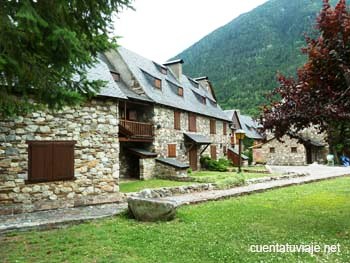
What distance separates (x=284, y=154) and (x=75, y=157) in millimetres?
29774

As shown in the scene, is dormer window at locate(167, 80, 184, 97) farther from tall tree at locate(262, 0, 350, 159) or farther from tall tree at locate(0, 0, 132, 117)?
tall tree at locate(0, 0, 132, 117)

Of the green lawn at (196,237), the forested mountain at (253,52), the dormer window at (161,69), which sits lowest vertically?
the green lawn at (196,237)

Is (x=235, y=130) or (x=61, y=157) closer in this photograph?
(x=61, y=157)

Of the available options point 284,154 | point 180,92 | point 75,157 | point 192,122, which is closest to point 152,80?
point 180,92

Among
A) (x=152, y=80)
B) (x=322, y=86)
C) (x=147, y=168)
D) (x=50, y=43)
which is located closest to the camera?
(x=50, y=43)

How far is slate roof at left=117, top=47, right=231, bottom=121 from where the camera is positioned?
795 inches

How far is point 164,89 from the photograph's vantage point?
74.7ft

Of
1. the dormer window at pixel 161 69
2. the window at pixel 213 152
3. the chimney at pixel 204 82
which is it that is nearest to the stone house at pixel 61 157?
the dormer window at pixel 161 69

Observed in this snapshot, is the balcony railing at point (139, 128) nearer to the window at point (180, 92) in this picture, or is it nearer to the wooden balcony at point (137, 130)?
the wooden balcony at point (137, 130)

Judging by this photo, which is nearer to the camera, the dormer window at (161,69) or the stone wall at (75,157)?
the stone wall at (75,157)

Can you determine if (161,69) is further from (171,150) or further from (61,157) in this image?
(61,157)

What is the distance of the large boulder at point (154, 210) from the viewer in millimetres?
8086

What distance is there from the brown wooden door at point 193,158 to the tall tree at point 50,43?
18205 millimetres

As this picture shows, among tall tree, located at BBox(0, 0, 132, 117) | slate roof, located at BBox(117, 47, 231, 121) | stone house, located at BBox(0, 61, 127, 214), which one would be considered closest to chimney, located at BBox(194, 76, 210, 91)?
slate roof, located at BBox(117, 47, 231, 121)
